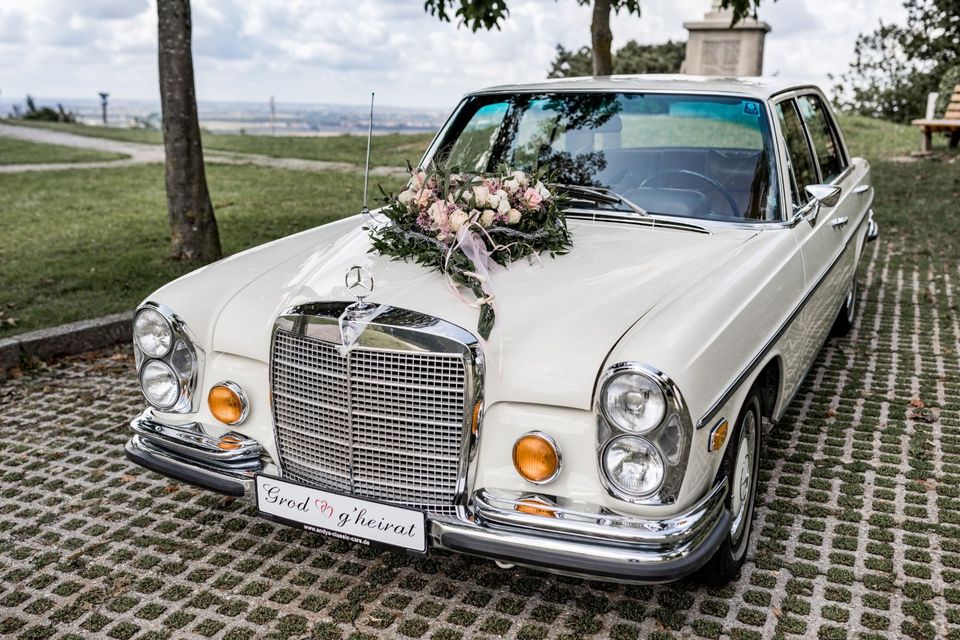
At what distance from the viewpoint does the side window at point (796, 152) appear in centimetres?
420

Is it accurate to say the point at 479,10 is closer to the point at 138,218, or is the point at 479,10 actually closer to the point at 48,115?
the point at 138,218

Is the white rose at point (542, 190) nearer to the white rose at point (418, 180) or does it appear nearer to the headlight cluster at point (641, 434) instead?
the white rose at point (418, 180)

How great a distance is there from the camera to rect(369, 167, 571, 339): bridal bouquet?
10.5 feet

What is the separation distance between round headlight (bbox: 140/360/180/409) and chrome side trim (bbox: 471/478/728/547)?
1.27m

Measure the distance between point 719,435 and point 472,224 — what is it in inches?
45.4

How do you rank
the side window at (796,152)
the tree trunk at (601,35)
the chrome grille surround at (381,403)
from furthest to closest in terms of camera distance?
1. the tree trunk at (601,35)
2. the side window at (796,152)
3. the chrome grille surround at (381,403)

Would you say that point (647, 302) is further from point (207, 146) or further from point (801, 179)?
point (207, 146)

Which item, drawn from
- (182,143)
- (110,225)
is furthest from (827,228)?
(110,225)

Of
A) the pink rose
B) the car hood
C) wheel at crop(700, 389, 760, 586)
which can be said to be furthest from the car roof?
wheel at crop(700, 389, 760, 586)

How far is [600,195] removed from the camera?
4.02 metres

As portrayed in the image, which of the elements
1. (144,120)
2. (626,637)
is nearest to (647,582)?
(626,637)

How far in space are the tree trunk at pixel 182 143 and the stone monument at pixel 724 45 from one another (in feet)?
44.1

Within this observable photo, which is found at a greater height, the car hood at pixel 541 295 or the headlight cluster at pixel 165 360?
the car hood at pixel 541 295

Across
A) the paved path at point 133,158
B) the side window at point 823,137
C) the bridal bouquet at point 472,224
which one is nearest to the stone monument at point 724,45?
the paved path at point 133,158
